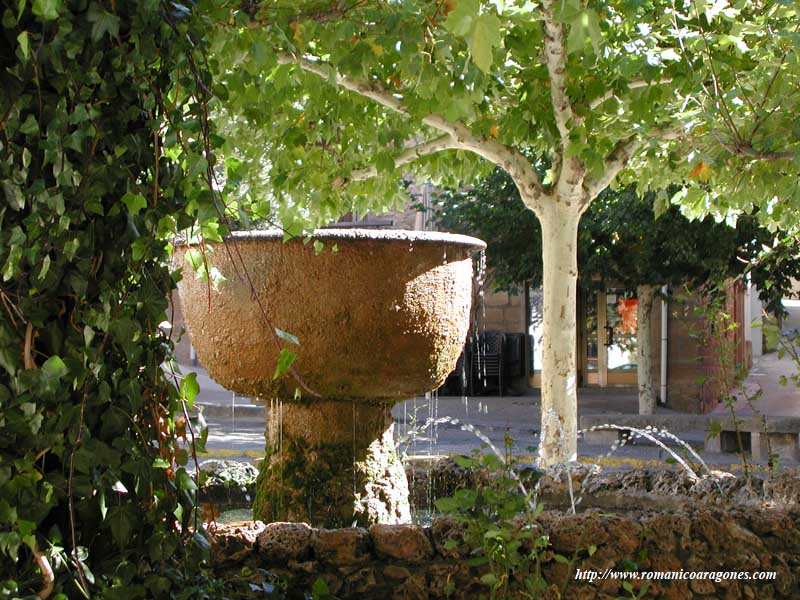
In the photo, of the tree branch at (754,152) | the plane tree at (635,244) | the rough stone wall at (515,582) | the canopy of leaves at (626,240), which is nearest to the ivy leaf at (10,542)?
the rough stone wall at (515,582)

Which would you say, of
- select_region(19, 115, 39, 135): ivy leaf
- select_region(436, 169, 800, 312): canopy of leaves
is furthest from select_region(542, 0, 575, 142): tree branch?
select_region(436, 169, 800, 312): canopy of leaves

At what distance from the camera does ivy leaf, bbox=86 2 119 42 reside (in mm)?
2236

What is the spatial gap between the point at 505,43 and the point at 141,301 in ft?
11.2

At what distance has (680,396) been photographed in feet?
49.9

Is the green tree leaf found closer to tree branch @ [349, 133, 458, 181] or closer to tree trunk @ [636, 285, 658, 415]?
tree branch @ [349, 133, 458, 181]

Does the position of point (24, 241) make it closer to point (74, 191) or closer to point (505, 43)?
point (74, 191)

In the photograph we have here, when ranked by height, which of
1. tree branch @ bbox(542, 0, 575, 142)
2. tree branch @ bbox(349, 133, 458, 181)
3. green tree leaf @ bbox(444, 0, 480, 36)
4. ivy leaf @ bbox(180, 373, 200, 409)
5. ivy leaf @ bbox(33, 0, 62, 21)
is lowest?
ivy leaf @ bbox(180, 373, 200, 409)

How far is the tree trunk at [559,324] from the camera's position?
6.43 meters

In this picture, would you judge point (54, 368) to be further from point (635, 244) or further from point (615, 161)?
point (635, 244)

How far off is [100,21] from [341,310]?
206 centimetres

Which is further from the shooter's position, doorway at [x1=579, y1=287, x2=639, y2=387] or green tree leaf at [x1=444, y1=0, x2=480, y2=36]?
doorway at [x1=579, y1=287, x2=639, y2=387]

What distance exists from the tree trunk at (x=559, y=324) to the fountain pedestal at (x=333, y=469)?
2.05 meters

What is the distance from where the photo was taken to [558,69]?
5.61m

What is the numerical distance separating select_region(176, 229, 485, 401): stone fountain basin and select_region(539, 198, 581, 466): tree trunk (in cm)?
223
